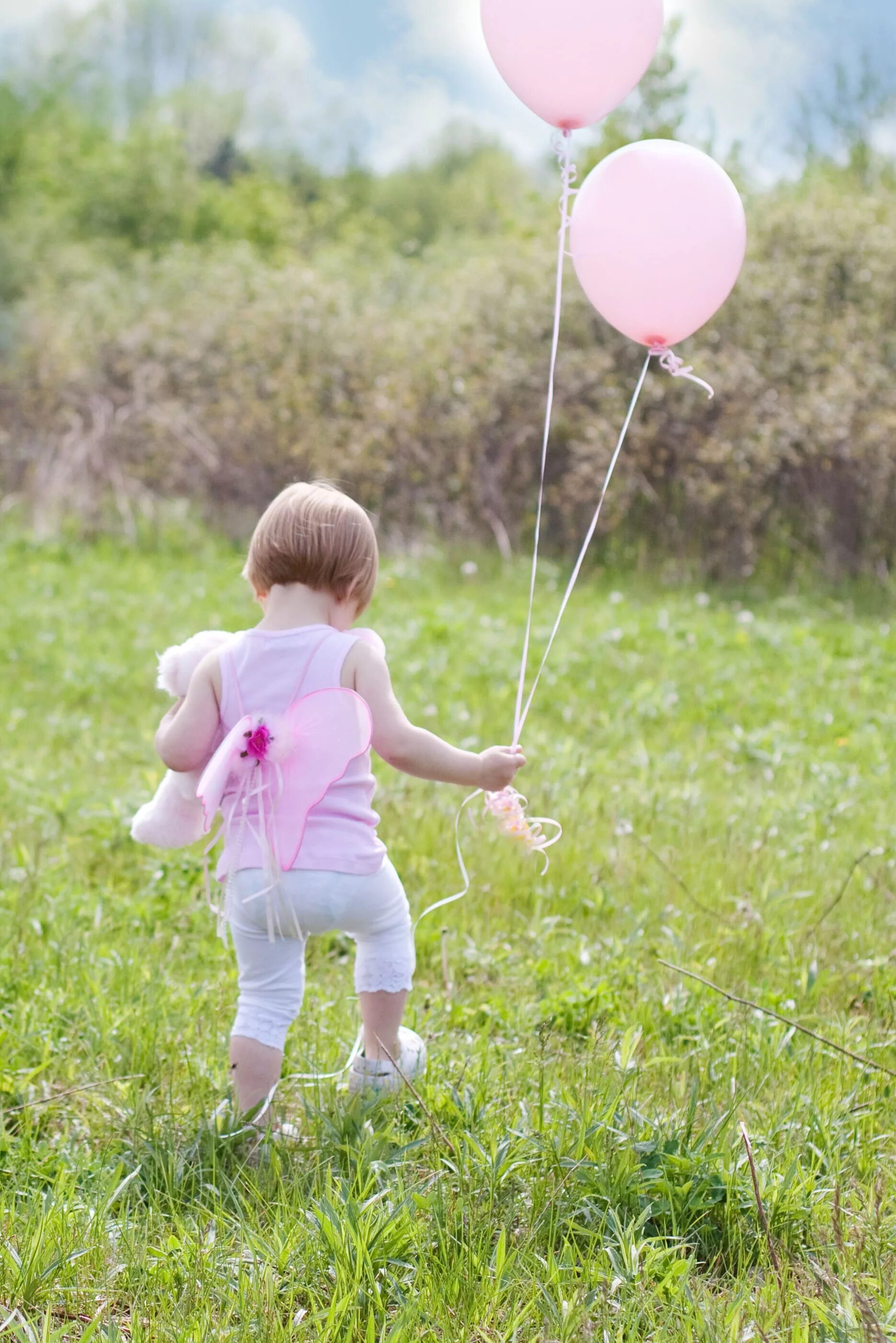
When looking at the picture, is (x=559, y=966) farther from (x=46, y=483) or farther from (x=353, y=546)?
(x=46, y=483)

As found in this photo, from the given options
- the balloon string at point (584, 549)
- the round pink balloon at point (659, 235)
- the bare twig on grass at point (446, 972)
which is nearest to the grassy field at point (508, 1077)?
the bare twig on grass at point (446, 972)

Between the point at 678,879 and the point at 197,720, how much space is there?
6.64 feet

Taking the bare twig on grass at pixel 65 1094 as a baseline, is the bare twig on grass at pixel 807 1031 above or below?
above

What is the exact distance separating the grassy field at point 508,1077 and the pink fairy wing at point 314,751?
58 centimetres

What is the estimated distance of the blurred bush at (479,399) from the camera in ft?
34.3

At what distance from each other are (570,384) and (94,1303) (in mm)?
9682

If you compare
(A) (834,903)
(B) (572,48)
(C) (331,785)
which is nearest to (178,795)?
(C) (331,785)

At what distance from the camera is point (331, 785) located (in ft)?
8.24

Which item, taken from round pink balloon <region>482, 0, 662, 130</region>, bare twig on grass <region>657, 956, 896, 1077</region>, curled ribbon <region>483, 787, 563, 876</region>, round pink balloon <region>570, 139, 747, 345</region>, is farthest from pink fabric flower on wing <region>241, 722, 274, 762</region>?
round pink balloon <region>482, 0, 662, 130</region>

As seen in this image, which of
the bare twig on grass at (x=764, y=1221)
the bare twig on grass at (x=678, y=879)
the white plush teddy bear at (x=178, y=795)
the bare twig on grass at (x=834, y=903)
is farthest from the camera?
the bare twig on grass at (x=678, y=879)

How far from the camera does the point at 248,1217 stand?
2248 millimetres

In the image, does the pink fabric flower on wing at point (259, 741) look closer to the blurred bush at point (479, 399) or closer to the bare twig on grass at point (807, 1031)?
the bare twig on grass at point (807, 1031)

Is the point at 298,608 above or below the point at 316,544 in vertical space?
below

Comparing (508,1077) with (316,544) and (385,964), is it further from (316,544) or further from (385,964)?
(316,544)
